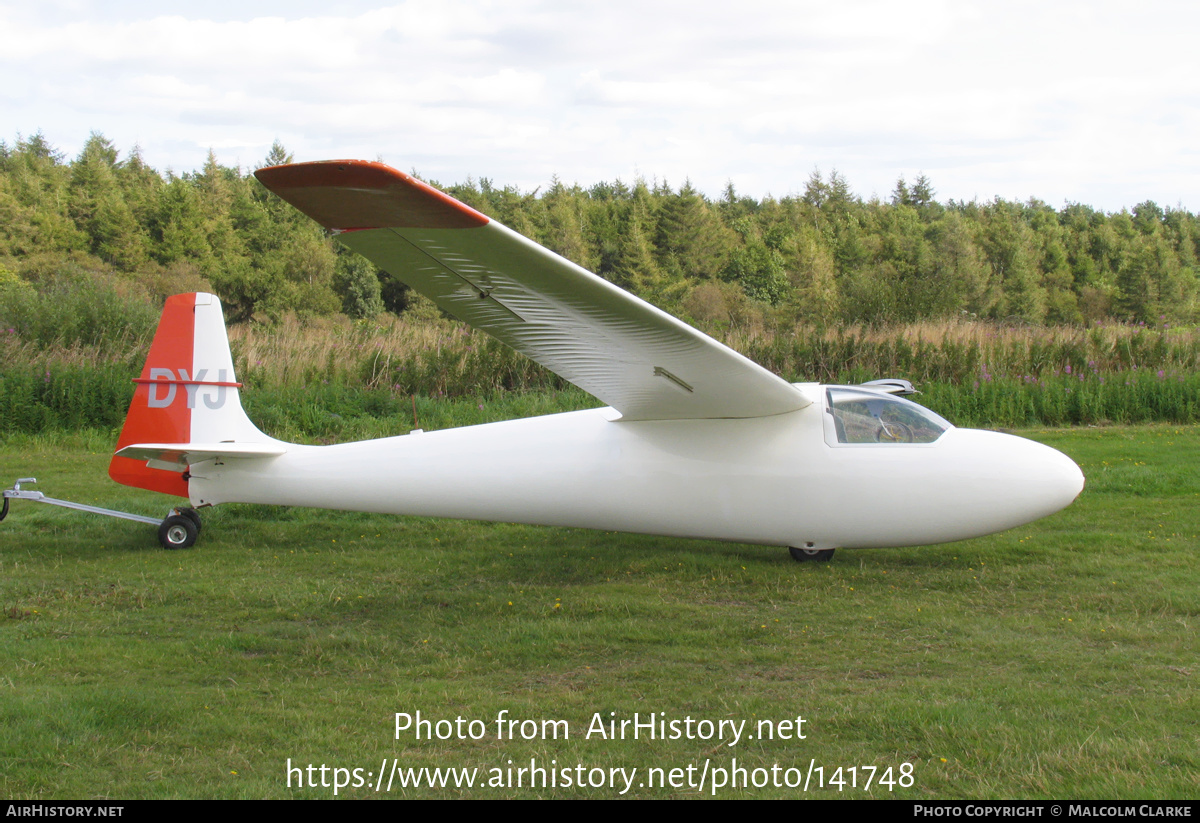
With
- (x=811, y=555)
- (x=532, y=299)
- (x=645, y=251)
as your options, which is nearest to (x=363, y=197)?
(x=532, y=299)

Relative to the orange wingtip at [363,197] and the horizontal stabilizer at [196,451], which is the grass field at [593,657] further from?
the orange wingtip at [363,197]

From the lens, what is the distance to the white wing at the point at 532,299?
3662 millimetres

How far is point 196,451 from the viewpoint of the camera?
Result: 6.34 metres

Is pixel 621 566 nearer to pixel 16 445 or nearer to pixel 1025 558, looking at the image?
pixel 1025 558

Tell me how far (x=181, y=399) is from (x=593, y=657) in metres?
4.48

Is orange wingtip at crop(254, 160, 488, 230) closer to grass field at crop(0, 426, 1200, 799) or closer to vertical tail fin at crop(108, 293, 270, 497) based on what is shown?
grass field at crop(0, 426, 1200, 799)

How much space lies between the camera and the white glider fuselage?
6.12m

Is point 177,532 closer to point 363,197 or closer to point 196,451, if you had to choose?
point 196,451

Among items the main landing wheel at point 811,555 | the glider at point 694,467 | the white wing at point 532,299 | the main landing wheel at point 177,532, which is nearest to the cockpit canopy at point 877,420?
the glider at point 694,467

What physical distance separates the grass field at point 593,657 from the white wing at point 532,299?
1.42 metres

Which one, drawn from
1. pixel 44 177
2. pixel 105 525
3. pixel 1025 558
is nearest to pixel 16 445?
pixel 105 525

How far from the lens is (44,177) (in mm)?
49781

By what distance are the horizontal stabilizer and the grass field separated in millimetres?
850

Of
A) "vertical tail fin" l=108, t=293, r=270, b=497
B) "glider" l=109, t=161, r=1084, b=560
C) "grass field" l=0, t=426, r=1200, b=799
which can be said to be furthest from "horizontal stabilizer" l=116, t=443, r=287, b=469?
"grass field" l=0, t=426, r=1200, b=799
